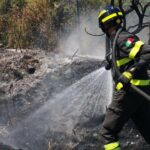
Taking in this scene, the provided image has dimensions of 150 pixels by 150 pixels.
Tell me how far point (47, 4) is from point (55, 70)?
3.49m

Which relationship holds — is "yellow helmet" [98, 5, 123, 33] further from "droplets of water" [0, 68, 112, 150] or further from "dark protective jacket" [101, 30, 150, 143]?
"droplets of water" [0, 68, 112, 150]

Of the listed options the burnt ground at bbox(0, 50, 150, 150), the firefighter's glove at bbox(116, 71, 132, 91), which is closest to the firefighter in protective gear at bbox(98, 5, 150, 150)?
the firefighter's glove at bbox(116, 71, 132, 91)

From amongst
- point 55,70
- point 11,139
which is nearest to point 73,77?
point 55,70

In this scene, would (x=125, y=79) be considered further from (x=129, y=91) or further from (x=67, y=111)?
(x=67, y=111)

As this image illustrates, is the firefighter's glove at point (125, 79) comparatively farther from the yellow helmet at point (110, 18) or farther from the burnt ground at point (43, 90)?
the burnt ground at point (43, 90)

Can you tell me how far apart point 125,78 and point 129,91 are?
207 mm

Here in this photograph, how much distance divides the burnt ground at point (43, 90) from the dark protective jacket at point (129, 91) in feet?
4.56

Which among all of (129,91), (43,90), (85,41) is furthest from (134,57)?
Answer: (85,41)

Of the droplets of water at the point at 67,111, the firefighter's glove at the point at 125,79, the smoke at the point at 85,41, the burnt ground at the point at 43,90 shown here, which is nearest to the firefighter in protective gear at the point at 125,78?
the firefighter's glove at the point at 125,79

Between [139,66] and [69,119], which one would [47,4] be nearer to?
[69,119]

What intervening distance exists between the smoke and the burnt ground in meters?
2.34

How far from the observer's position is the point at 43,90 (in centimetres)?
876

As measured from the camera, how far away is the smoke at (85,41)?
12825 millimetres

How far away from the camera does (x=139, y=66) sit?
199 inches
